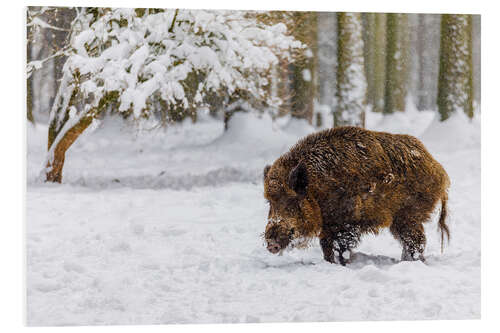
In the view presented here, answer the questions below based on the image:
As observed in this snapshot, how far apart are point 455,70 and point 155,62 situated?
2.54 metres

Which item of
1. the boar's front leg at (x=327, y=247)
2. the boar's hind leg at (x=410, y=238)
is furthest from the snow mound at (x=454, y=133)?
the boar's front leg at (x=327, y=247)

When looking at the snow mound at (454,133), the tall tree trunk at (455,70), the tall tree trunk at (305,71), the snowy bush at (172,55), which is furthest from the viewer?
the tall tree trunk at (455,70)

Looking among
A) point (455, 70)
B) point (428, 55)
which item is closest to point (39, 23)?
point (428, 55)

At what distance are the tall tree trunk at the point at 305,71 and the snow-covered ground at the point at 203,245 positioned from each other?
16 cm

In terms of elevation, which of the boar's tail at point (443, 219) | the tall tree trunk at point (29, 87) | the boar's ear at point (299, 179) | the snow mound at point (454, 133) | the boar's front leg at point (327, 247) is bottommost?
the boar's front leg at point (327, 247)

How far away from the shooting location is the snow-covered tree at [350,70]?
5.51 m

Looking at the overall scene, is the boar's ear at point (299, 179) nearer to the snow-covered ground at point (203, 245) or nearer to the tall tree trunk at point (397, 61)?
the snow-covered ground at point (203, 245)

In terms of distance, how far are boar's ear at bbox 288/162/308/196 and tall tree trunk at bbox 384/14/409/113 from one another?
113cm

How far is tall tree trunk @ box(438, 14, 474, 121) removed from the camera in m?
5.70

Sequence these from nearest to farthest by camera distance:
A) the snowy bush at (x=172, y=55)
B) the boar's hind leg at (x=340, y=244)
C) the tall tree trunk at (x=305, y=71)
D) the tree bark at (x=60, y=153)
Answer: the boar's hind leg at (x=340, y=244), the tree bark at (x=60, y=153), the snowy bush at (x=172, y=55), the tall tree trunk at (x=305, y=71)

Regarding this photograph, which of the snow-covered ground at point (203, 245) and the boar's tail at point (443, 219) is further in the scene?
the boar's tail at point (443, 219)

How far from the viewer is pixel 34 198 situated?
5082mm

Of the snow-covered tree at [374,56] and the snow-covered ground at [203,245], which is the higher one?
the snow-covered tree at [374,56]

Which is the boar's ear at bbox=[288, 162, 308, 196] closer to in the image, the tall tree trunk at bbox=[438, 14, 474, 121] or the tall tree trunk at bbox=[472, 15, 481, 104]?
the tall tree trunk at bbox=[438, 14, 474, 121]
